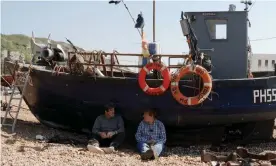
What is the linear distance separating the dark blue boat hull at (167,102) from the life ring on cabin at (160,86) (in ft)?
0.66

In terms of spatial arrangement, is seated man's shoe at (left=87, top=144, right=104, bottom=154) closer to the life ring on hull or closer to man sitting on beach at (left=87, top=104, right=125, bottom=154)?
man sitting on beach at (left=87, top=104, right=125, bottom=154)

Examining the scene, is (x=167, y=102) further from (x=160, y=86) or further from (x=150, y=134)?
(x=150, y=134)

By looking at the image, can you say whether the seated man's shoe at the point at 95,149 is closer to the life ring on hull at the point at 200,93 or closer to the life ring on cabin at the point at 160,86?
the life ring on cabin at the point at 160,86

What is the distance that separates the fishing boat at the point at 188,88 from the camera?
850 centimetres

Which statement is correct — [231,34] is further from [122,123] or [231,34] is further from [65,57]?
[65,57]

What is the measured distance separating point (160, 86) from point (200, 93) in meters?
0.79

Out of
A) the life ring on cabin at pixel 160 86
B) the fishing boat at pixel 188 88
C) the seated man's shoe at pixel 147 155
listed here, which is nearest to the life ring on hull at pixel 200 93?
the fishing boat at pixel 188 88

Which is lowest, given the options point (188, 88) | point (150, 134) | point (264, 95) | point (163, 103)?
point (150, 134)

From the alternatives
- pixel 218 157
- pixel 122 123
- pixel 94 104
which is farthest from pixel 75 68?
pixel 218 157

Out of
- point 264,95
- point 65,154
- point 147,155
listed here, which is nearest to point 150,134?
point 147,155

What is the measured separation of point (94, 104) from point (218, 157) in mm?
3569

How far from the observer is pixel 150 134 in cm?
806

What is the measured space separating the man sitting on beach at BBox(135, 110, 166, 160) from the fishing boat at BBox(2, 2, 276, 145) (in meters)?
0.60

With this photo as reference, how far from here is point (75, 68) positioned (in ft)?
30.0
